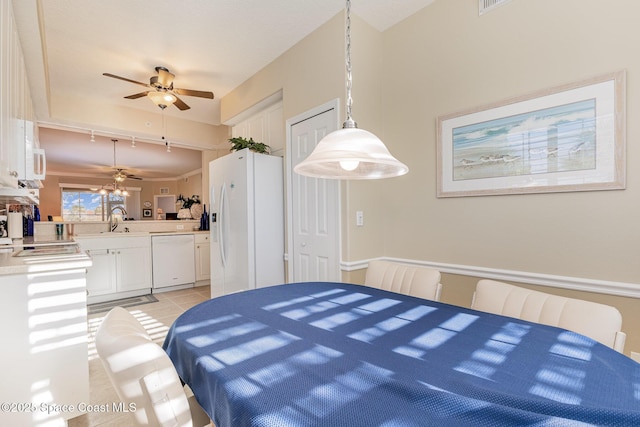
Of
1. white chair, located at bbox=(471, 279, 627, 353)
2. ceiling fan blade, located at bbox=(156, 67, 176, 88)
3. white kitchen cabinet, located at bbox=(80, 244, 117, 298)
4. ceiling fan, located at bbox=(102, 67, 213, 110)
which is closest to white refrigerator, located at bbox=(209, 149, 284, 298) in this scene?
ceiling fan, located at bbox=(102, 67, 213, 110)

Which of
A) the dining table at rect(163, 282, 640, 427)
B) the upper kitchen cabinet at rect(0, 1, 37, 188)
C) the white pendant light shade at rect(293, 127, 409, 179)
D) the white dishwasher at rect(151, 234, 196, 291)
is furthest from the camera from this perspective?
the white dishwasher at rect(151, 234, 196, 291)

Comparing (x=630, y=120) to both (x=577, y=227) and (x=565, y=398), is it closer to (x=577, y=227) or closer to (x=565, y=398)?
(x=577, y=227)

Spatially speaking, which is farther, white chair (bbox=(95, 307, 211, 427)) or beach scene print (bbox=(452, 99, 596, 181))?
beach scene print (bbox=(452, 99, 596, 181))

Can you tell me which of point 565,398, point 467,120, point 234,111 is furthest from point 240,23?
point 565,398

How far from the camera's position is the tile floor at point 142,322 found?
5.87ft

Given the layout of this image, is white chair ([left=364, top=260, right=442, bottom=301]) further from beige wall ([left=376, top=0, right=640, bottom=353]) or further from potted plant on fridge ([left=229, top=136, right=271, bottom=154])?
potted plant on fridge ([left=229, top=136, right=271, bottom=154])

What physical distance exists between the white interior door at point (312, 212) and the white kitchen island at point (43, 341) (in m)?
1.70

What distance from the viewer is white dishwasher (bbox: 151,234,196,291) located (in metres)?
4.51

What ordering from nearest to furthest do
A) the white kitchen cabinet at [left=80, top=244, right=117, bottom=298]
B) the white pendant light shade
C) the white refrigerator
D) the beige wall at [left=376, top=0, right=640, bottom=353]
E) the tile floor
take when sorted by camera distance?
the white pendant light shade < the beige wall at [left=376, top=0, right=640, bottom=353] < the tile floor < the white refrigerator < the white kitchen cabinet at [left=80, top=244, right=117, bottom=298]

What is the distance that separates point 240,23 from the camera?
263 cm

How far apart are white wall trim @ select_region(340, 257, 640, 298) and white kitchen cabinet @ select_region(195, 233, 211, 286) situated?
3341 millimetres

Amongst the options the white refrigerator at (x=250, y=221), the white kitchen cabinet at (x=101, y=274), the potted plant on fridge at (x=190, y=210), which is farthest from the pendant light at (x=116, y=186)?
the white refrigerator at (x=250, y=221)

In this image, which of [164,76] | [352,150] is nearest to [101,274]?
[164,76]

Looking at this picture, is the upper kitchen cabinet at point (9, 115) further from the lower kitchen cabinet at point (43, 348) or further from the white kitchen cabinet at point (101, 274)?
the white kitchen cabinet at point (101, 274)
